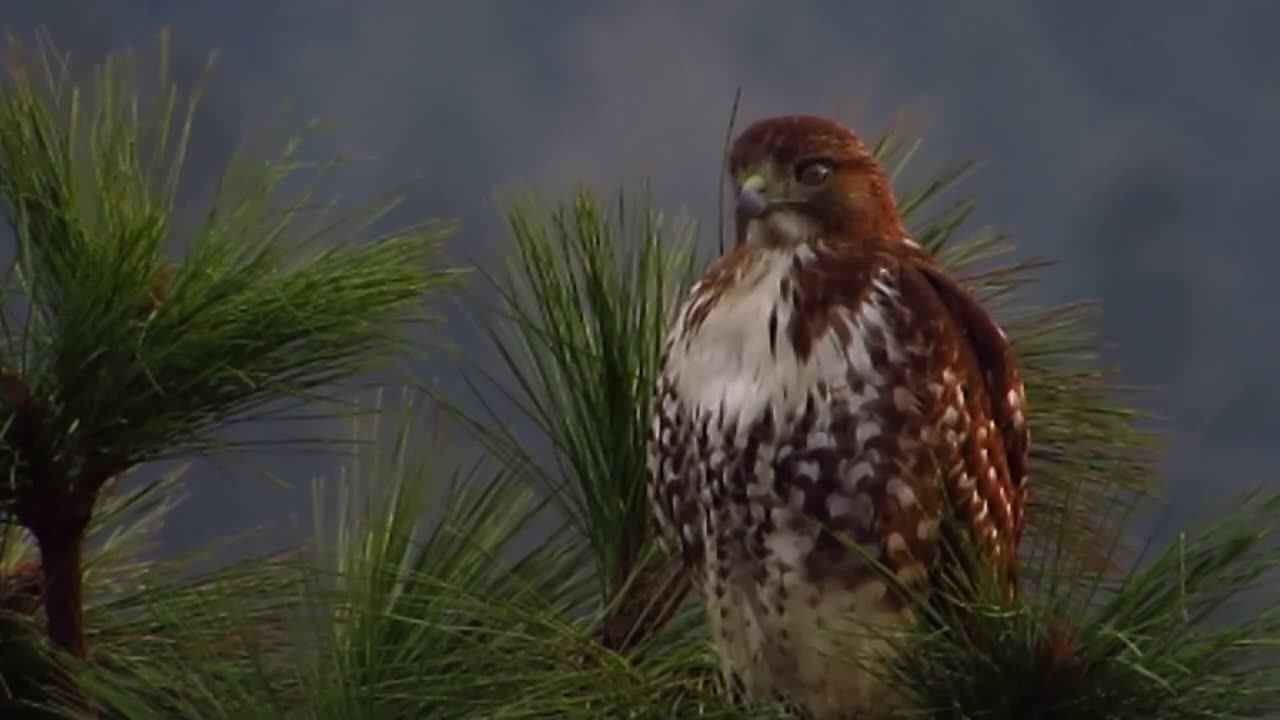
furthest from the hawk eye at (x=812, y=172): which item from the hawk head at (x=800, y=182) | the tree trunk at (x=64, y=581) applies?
the tree trunk at (x=64, y=581)

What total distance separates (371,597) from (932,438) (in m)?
0.26

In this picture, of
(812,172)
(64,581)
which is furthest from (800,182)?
(64,581)

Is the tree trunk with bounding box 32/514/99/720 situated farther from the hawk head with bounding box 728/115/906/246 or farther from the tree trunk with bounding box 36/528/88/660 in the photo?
the hawk head with bounding box 728/115/906/246

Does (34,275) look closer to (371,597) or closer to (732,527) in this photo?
(371,597)

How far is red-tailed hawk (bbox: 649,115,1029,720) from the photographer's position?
1.06m

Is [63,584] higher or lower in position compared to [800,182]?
lower

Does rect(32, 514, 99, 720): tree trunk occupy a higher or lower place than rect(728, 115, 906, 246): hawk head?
lower

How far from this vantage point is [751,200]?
1.11m

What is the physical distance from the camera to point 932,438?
3.51ft

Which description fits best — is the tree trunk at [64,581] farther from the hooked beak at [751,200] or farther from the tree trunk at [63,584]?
the hooked beak at [751,200]

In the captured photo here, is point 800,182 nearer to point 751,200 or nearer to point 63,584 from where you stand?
point 751,200

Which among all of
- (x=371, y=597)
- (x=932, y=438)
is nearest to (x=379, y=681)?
(x=371, y=597)

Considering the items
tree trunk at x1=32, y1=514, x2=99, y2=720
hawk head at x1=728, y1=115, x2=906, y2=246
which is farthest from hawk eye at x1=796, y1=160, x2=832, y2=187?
tree trunk at x1=32, y1=514, x2=99, y2=720

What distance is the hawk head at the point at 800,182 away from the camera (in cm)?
111
